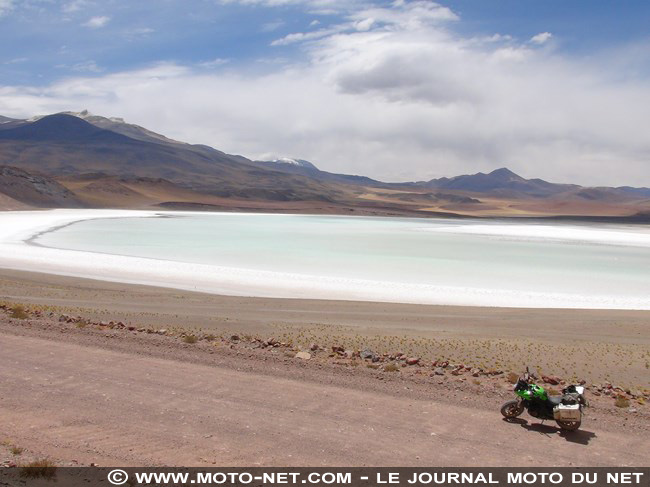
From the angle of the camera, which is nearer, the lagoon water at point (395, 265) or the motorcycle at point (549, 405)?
the motorcycle at point (549, 405)

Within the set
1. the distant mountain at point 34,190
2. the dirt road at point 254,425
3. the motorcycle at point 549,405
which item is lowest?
the dirt road at point 254,425

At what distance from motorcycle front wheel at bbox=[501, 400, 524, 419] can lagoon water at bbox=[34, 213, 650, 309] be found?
10794 mm

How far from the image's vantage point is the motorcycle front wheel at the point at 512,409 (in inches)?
270

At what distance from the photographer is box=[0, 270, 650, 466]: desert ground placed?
5918 mm

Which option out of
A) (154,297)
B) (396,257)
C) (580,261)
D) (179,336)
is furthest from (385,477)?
(580,261)

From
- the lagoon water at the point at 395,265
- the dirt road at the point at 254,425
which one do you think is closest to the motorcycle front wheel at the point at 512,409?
the dirt road at the point at 254,425

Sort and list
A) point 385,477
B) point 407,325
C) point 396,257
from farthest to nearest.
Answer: point 396,257 < point 407,325 < point 385,477

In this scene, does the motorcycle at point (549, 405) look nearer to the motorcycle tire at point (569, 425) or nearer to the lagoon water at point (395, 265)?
the motorcycle tire at point (569, 425)

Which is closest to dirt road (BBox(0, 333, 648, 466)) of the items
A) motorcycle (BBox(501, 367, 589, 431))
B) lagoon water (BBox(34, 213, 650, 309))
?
motorcycle (BBox(501, 367, 589, 431))

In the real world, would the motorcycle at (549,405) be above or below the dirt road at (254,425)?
above

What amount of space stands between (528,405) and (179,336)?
6.19 meters

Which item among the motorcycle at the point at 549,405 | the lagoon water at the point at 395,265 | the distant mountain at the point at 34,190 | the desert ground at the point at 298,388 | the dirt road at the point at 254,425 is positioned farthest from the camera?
the distant mountain at the point at 34,190

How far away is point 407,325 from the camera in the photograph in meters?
13.1

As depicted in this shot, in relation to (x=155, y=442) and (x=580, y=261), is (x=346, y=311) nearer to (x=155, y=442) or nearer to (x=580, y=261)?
(x=155, y=442)
